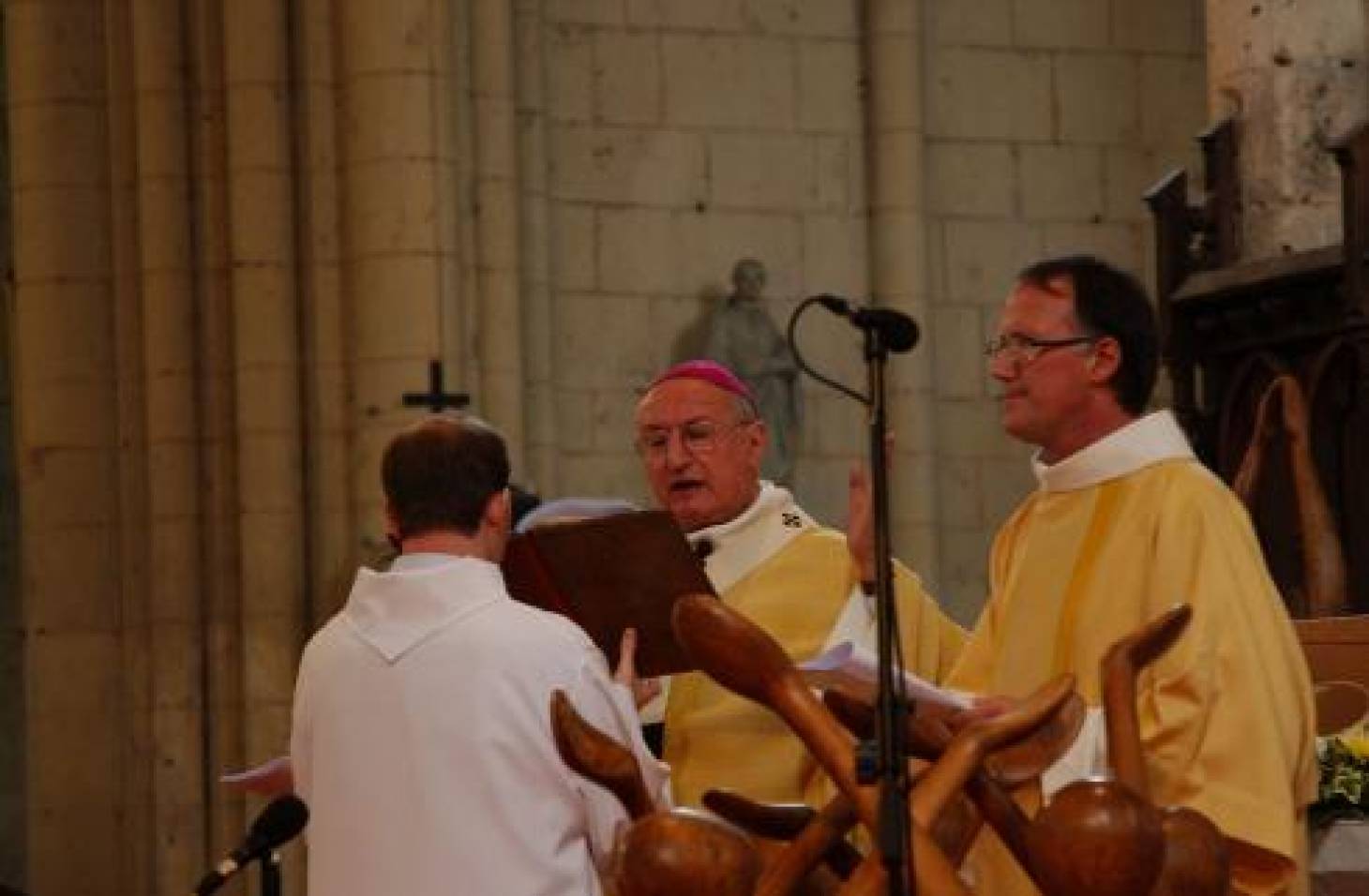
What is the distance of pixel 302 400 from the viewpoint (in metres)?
13.3

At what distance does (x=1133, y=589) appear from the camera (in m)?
4.93

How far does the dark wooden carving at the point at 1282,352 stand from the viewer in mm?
8992

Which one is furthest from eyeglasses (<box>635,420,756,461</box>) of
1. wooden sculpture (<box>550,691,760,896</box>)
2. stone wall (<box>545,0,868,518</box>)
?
stone wall (<box>545,0,868,518</box>)

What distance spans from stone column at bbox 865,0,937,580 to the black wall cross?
2127mm

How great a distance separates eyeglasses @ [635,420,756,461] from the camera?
614cm

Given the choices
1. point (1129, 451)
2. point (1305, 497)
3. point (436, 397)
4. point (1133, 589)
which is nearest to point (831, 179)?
point (436, 397)

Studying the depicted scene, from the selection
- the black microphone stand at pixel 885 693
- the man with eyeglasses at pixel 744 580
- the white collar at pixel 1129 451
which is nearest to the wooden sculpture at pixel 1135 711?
the black microphone stand at pixel 885 693

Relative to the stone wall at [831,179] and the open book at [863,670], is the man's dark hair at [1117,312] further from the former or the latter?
the stone wall at [831,179]

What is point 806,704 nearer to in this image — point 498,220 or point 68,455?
point 498,220

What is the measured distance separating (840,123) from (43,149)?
3207 millimetres

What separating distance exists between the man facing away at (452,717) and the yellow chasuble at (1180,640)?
0.60m

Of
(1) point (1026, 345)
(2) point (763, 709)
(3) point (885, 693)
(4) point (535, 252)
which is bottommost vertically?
(2) point (763, 709)

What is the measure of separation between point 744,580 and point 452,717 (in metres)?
1.56

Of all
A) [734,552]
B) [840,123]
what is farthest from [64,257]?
[734,552]
